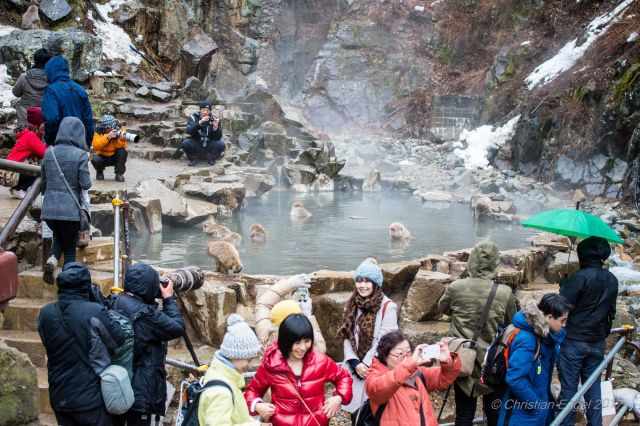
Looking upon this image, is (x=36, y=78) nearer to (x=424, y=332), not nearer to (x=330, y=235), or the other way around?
(x=330, y=235)

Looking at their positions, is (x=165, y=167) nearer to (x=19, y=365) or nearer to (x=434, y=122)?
(x=19, y=365)

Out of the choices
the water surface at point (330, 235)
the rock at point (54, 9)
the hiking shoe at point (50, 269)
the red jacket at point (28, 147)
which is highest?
the rock at point (54, 9)

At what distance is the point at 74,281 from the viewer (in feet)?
10.6

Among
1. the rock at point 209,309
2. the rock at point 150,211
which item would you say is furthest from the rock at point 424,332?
the rock at point 150,211

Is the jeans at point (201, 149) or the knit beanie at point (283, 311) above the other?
the jeans at point (201, 149)

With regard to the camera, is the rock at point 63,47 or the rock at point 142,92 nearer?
the rock at point 63,47

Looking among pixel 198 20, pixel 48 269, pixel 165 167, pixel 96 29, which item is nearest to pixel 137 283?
pixel 48 269

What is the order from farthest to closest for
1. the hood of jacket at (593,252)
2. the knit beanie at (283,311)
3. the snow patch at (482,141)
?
1. the snow patch at (482,141)
2. the hood of jacket at (593,252)
3. the knit beanie at (283,311)

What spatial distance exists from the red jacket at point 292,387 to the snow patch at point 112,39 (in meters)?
19.7

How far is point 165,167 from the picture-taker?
14.1 metres

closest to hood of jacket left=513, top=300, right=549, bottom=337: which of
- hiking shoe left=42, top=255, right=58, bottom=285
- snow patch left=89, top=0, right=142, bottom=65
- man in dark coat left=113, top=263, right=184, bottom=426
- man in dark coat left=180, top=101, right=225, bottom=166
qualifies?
man in dark coat left=113, top=263, right=184, bottom=426

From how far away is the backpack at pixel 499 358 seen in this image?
13.2 feet

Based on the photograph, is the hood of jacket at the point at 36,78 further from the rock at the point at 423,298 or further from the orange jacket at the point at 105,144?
the rock at the point at 423,298

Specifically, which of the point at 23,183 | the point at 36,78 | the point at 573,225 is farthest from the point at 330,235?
the point at 573,225
